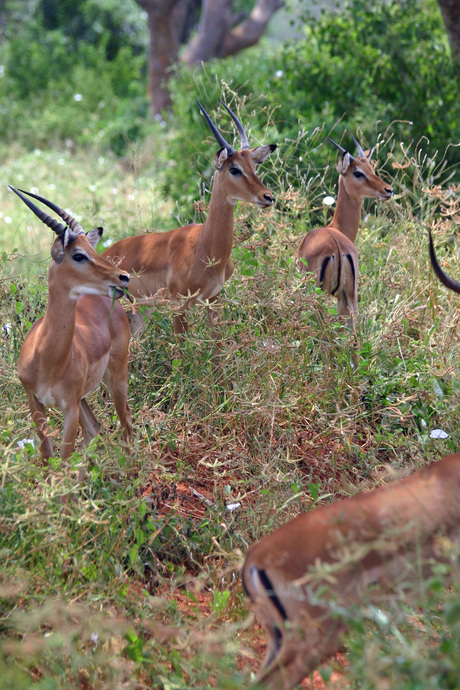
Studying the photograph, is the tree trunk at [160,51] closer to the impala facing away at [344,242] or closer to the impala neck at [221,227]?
the impala facing away at [344,242]

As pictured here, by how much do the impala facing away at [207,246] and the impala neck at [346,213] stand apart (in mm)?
703

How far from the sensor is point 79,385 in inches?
127

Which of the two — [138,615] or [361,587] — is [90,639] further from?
[361,587]

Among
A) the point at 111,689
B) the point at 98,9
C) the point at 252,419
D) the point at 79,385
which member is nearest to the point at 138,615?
the point at 111,689

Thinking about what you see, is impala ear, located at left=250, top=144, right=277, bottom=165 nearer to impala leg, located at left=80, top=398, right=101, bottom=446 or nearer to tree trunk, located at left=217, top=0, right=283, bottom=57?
impala leg, located at left=80, top=398, right=101, bottom=446

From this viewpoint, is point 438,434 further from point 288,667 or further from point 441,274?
point 288,667

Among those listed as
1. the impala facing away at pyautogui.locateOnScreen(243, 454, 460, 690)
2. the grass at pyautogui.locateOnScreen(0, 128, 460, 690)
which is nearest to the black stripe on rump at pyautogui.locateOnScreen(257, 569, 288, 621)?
the impala facing away at pyautogui.locateOnScreen(243, 454, 460, 690)

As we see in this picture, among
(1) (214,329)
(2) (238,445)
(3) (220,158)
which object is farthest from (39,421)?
(3) (220,158)

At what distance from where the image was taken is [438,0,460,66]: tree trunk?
20.5 ft

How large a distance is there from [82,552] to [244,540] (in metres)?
0.65

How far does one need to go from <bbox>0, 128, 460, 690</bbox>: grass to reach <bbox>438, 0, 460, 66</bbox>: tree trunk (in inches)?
77.6

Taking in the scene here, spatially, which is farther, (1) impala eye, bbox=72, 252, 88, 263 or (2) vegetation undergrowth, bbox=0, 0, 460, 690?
(1) impala eye, bbox=72, 252, 88, 263

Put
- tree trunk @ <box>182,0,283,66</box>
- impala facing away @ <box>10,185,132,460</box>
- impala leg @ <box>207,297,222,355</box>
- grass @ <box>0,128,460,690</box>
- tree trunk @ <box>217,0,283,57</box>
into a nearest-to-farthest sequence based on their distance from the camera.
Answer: grass @ <box>0,128,460,690</box> < impala facing away @ <box>10,185,132,460</box> < impala leg @ <box>207,297,222,355</box> < tree trunk @ <box>182,0,283,66</box> < tree trunk @ <box>217,0,283,57</box>

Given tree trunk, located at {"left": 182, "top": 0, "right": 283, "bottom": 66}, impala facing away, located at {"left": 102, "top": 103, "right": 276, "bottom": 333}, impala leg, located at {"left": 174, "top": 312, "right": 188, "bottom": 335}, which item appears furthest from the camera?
tree trunk, located at {"left": 182, "top": 0, "right": 283, "bottom": 66}
